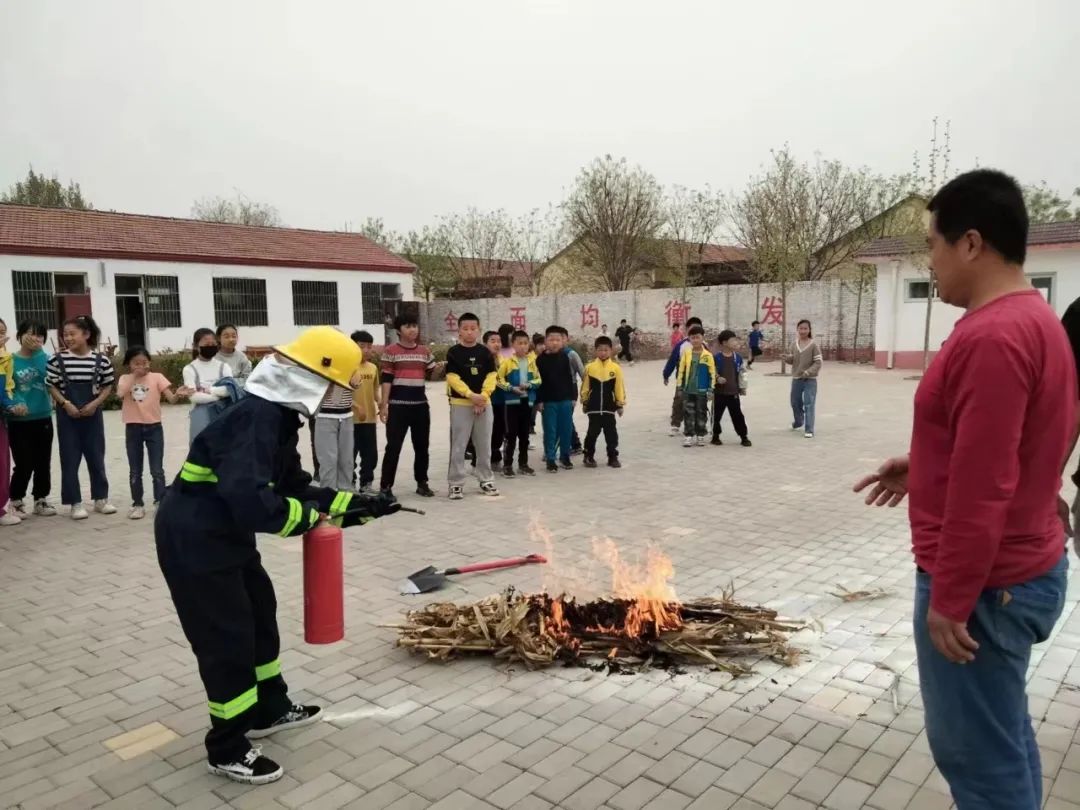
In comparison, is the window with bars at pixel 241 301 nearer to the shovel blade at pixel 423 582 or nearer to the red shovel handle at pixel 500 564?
the red shovel handle at pixel 500 564

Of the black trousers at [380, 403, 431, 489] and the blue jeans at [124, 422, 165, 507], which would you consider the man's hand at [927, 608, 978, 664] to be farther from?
the blue jeans at [124, 422, 165, 507]

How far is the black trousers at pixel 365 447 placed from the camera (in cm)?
823

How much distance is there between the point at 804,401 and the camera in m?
11.5

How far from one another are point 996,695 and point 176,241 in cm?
2815

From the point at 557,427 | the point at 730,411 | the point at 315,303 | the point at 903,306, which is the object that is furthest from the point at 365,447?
the point at 315,303

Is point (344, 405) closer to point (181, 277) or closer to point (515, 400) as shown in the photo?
point (515, 400)

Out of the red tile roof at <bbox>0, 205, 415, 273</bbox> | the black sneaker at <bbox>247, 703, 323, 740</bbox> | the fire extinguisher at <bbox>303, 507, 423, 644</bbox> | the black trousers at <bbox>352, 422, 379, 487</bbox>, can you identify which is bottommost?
the black sneaker at <bbox>247, 703, 323, 740</bbox>

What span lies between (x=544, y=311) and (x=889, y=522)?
88.9 ft

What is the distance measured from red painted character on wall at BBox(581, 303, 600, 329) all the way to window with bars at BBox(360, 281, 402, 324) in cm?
759

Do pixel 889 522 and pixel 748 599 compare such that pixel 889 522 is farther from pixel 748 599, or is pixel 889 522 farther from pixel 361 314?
pixel 361 314

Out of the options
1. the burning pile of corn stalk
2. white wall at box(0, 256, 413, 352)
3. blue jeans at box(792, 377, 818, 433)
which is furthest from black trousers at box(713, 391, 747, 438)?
white wall at box(0, 256, 413, 352)

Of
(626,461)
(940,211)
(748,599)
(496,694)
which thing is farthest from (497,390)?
(940,211)

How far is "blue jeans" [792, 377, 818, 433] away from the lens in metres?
11.3

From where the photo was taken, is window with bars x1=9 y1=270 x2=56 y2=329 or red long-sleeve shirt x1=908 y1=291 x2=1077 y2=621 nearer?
red long-sleeve shirt x1=908 y1=291 x2=1077 y2=621
